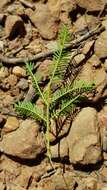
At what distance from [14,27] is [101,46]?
31.5 inches

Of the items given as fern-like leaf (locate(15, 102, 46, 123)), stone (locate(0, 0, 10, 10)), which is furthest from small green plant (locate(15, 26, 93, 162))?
stone (locate(0, 0, 10, 10))

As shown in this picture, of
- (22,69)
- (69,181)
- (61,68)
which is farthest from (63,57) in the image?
(69,181)

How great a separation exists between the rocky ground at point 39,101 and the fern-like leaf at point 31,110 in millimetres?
64

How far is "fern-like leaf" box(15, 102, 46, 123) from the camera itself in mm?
3451

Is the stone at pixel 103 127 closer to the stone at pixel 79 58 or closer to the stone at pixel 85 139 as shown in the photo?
the stone at pixel 85 139

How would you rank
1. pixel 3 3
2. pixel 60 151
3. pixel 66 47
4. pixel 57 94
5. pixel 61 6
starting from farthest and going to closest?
pixel 3 3, pixel 61 6, pixel 66 47, pixel 57 94, pixel 60 151

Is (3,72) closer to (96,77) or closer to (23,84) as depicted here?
(23,84)

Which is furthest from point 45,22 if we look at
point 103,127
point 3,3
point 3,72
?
point 103,127

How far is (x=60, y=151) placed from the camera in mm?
3396

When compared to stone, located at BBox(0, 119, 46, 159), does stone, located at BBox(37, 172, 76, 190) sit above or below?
below

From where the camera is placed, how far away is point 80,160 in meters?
3.31

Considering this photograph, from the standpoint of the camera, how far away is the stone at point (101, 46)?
3.55m

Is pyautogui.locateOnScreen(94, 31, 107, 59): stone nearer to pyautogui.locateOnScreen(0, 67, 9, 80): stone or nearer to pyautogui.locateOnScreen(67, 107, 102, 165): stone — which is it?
pyautogui.locateOnScreen(67, 107, 102, 165): stone

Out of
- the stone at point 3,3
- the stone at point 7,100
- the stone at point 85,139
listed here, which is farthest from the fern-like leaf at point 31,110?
the stone at point 3,3
